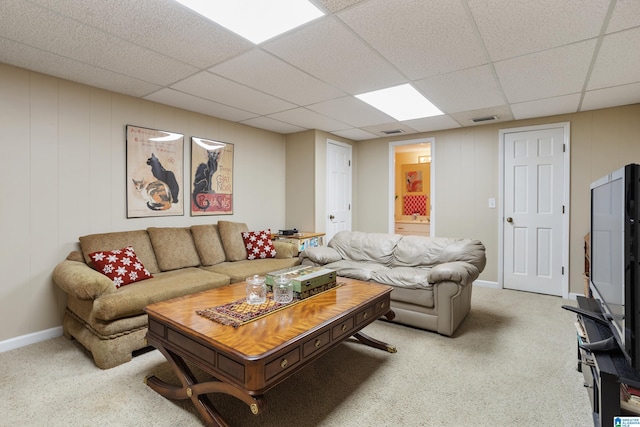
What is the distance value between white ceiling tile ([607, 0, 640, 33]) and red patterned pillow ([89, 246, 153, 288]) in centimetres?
388

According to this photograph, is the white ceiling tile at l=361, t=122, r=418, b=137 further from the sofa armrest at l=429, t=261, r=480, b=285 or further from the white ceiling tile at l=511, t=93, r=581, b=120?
the sofa armrest at l=429, t=261, r=480, b=285

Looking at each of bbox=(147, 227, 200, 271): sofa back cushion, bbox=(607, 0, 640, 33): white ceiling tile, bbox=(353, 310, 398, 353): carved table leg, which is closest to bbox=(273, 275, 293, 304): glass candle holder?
bbox=(353, 310, 398, 353): carved table leg

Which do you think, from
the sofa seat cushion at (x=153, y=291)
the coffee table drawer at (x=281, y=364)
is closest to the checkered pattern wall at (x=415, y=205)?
the sofa seat cushion at (x=153, y=291)

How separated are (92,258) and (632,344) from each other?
11.5 ft

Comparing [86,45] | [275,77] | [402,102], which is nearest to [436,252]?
[402,102]

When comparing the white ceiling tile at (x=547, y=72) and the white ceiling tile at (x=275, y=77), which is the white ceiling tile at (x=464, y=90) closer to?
the white ceiling tile at (x=547, y=72)

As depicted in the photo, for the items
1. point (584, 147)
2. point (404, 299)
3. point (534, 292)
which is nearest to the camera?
point (404, 299)

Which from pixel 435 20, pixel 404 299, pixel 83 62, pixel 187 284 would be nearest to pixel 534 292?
pixel 404 299

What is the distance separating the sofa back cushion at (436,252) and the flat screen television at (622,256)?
1657 mm

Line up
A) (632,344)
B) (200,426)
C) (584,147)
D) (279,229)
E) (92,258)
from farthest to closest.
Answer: (279,229), (584,147), (92,258), (200,426), (632,344)

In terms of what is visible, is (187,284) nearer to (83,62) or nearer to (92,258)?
(92,258)

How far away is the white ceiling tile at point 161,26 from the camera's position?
1.83 m

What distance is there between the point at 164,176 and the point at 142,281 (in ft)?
4.38

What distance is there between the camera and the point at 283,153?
5273 millimetres
